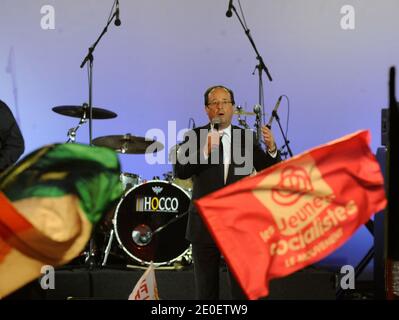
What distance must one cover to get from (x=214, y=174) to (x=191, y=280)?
80.2 inches

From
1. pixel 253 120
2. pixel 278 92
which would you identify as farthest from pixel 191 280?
pixel 278 92

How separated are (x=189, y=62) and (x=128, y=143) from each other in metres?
1.24

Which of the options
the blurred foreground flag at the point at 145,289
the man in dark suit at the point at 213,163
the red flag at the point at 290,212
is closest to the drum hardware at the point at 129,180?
the man in dark suit at the point at 213,163

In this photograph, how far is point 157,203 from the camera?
17.8ft

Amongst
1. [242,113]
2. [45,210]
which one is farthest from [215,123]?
[242,113]

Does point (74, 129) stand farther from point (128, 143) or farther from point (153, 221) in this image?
point (153, 221)

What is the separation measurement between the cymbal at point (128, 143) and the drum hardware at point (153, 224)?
43 cm

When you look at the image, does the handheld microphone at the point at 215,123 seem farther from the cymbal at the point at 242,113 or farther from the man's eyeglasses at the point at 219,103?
the cymbal at the point at 242,113

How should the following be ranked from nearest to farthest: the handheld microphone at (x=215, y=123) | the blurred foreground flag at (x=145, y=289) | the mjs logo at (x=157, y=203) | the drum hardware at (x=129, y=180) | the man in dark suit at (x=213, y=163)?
the blurred foreground flag at (x=145, y=289) → the man in dark suit at (x=213, y=163) → the handheld microphone at (x=215, y=123) → the mjs logo at (x=157, y=203) → the drum hardware at (x=129, y=180)

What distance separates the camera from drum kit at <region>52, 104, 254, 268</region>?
5301mm

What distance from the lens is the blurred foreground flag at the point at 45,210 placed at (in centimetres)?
145

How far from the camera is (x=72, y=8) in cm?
595

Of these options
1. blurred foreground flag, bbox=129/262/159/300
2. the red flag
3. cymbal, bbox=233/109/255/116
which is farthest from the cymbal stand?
the red flag

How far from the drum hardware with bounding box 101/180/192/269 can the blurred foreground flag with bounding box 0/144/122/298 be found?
3816 mm
